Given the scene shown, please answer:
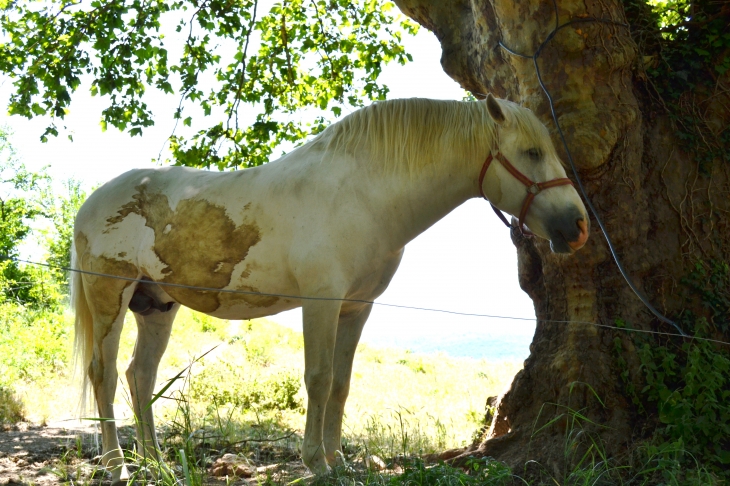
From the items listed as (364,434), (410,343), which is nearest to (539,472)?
(364,434)

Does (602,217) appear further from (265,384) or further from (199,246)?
(265,384)

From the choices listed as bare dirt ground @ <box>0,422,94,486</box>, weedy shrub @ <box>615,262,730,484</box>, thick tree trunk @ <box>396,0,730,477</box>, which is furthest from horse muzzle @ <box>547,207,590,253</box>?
bare dirt ground @ <box>0,422,94,486</box>

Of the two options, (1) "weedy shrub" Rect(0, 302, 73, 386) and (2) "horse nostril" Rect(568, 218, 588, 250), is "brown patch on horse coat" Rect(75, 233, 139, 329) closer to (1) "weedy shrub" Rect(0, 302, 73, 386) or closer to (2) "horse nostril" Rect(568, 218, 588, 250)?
(1) "weedy shrub" Rect(0, 302, 73, 386)

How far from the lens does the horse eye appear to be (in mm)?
3590

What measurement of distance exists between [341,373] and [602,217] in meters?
1.89

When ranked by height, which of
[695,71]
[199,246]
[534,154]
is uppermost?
[695,71]

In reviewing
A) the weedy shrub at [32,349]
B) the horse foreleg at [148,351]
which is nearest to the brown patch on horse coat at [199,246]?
the horse foreleg at [148,351]

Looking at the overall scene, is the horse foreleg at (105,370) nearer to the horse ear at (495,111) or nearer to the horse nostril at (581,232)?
the horse ear at (495,111)

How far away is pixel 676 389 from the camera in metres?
3.74

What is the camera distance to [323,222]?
3609 millimetres

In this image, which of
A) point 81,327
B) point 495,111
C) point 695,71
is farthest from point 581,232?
point 81,327

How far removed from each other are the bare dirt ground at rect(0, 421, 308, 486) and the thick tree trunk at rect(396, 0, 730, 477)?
130 centimetres

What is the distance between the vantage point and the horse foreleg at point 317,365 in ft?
11.6

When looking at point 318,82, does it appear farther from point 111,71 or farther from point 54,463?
point 54,463
